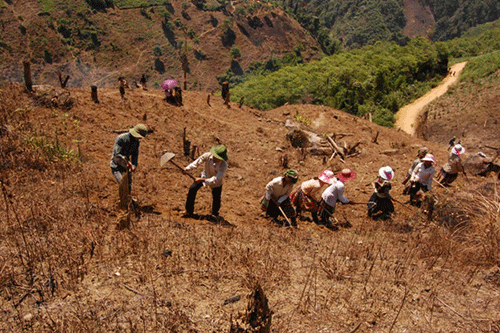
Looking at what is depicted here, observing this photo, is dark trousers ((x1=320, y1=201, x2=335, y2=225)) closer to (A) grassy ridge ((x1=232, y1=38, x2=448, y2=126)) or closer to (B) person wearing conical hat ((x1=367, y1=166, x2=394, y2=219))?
(B) person wearing conical hat ((x1=367, y1=166, x2=394, y2=219))

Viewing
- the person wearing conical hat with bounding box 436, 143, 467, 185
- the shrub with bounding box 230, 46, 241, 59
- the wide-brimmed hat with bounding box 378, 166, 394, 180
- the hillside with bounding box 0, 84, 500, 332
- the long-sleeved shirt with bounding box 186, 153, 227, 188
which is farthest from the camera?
the shrub with bounding box 230, 46, 241, 59

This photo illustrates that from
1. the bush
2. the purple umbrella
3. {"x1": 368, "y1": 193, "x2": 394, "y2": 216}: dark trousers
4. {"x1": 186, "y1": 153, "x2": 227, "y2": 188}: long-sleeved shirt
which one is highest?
the bush

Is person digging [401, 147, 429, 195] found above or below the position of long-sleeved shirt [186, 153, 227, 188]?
below

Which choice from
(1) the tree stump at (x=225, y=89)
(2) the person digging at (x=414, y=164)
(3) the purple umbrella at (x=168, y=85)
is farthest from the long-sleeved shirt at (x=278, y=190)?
(1) the tree stump at (x=225, y=89)

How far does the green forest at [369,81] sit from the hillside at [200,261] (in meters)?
20.4

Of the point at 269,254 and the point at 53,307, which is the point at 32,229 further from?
the point at 269,254

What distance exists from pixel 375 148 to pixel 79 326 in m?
12.0

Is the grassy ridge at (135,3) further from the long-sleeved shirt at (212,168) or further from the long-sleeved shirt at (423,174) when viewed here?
the long-sleeved shirt at (212,168)

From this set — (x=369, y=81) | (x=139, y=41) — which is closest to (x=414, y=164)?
(x=369, y=81)

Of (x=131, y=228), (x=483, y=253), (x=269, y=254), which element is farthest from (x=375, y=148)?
(x=131, y=228)

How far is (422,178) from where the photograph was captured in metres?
7.13

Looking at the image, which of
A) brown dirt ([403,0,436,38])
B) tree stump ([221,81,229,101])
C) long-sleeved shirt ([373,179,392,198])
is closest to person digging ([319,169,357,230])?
long-sleeved shirt ([373,179,392,198])

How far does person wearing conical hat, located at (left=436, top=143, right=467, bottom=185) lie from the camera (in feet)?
27.9

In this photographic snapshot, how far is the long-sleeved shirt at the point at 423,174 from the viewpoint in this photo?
7.03 m
